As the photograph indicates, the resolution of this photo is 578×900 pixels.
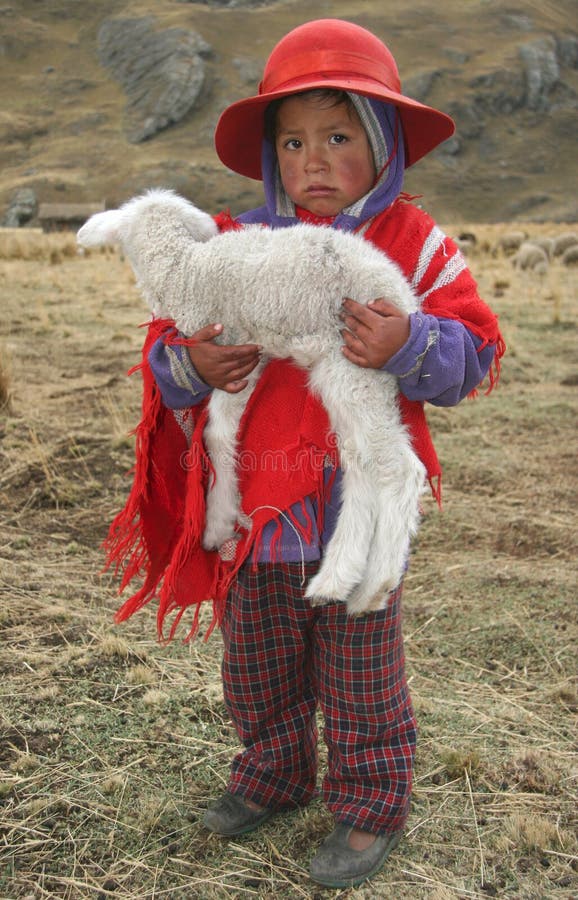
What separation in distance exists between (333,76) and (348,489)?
80 cm

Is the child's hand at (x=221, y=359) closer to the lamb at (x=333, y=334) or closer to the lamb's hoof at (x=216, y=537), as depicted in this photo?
the lamb at (x=333, y=334)

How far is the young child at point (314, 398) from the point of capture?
63.6 inches

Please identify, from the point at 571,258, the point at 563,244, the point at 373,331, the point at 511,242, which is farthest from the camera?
the point at 511,242

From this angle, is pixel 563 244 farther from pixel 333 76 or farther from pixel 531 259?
A: pixel 333 76

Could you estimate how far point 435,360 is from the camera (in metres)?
1.53

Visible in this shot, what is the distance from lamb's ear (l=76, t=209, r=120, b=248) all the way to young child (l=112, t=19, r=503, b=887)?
0.22 metres

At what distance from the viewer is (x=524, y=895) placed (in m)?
1.78

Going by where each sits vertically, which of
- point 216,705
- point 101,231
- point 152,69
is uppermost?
point 101,231

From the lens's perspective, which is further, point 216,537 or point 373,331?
point 216,537

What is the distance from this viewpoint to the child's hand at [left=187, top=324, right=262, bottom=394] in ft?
5.26

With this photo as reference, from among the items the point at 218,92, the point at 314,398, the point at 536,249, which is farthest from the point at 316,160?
the point at 218,92

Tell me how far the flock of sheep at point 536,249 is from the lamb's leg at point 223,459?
11640 millimetres

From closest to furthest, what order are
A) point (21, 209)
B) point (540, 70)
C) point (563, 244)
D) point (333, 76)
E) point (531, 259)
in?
point (333, 76)
point (531, 259)
point (563, 244)
point (21, 209)
point (540, 70)

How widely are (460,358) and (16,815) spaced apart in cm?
145
